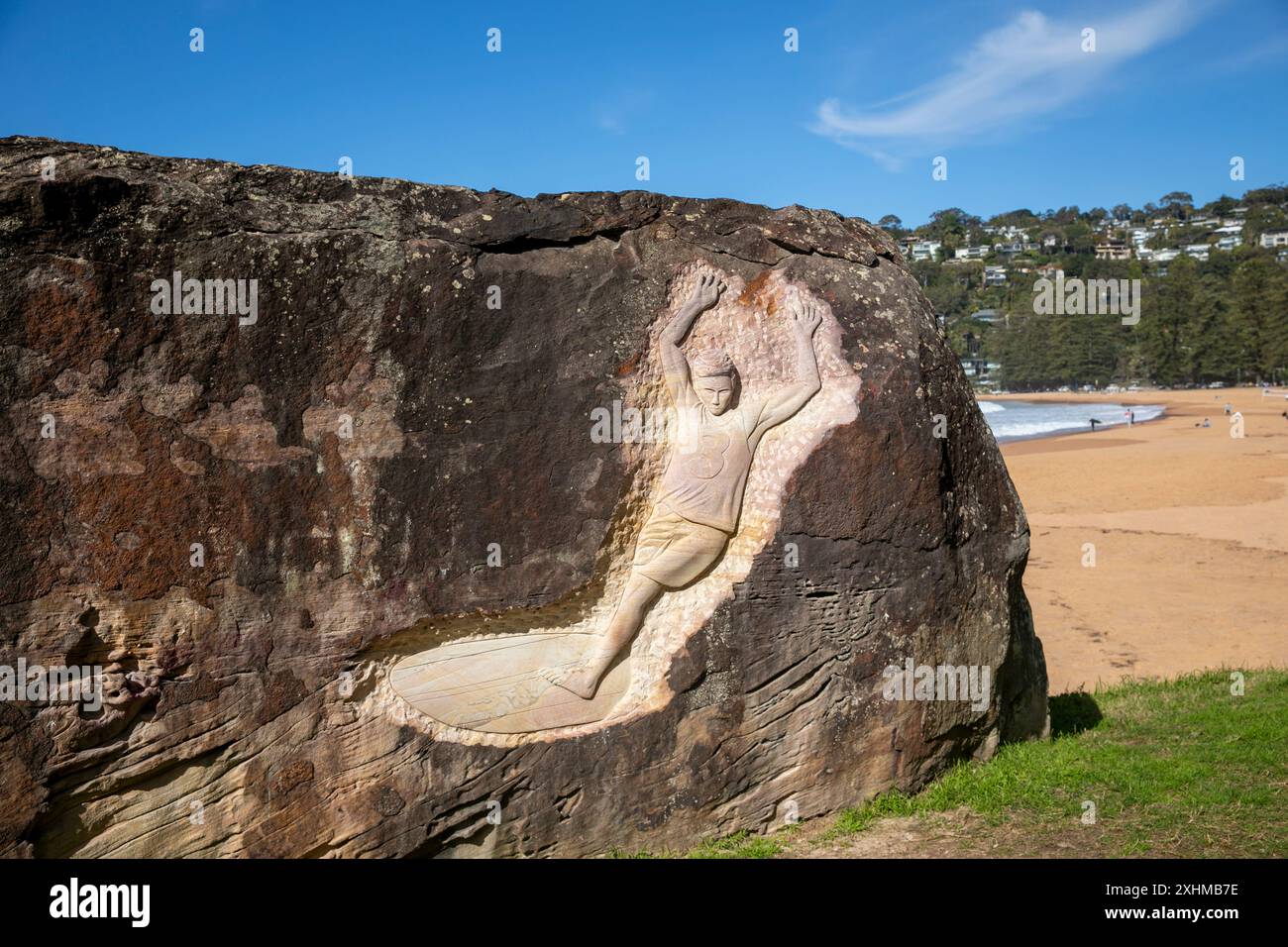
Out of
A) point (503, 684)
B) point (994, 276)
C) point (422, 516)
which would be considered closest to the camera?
point (422, 516)

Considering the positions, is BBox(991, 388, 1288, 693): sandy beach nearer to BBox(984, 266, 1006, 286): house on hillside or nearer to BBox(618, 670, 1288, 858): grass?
BBox(618, 670, 1288, 858): grass

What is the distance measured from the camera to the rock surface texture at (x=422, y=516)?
14.7ft

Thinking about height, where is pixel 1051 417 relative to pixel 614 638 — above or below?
above

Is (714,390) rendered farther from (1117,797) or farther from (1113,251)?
(1113,251)

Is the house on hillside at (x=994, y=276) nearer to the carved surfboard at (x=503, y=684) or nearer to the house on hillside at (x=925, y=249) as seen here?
the house on hillside at (x=925, y=249)

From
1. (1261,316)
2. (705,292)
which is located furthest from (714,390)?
(1261,316)

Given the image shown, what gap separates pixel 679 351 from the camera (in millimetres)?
5387

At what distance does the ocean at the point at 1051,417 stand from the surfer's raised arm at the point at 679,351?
33.5 m

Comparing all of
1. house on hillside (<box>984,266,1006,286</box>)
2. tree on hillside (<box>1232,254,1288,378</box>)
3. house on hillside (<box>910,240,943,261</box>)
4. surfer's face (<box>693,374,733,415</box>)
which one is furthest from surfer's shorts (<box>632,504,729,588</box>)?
house on hillside (<box>910,240,943,261</box>)

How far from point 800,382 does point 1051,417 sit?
164ft

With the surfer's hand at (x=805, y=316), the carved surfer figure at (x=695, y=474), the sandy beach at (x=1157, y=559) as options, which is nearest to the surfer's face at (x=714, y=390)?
the carved surfer figure at (x=695, y=474)

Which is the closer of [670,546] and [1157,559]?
[670,546]

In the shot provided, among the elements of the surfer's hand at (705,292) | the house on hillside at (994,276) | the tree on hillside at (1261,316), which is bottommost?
the surfer's hand at (705,292)
